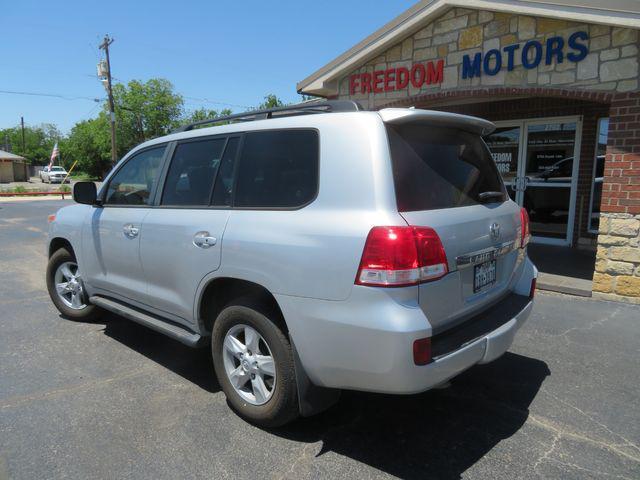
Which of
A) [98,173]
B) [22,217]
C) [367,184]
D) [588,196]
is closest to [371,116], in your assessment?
[367,184]

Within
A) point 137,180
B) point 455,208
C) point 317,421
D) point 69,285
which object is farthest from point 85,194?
point 455,208

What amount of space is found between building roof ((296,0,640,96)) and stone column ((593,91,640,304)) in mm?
920

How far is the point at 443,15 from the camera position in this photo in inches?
273

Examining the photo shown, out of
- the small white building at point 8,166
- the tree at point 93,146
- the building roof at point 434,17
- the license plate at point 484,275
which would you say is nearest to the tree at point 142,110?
the tree at point 93,146

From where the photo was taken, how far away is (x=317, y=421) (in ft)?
10.3

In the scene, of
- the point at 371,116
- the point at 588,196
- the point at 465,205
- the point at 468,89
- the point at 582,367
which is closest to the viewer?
the point at 371,116

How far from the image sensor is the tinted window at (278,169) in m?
2.78

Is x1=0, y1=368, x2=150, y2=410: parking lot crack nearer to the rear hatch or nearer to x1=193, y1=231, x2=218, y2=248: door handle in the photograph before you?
x1=193, y1=231, x2=218, y2=248: door handle

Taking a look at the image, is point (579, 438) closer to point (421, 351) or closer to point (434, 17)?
point (421, 351)

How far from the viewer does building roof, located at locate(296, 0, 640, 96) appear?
5195 millimetres

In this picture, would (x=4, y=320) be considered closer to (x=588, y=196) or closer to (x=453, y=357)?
(x=453, y=357)

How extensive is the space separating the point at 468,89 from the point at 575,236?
4128 millimetres

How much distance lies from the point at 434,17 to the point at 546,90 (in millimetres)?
2031

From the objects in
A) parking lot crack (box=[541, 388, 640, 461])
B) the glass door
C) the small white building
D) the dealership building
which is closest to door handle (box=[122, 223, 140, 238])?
parking lot crack (box=[541, 388, 640, 461])
